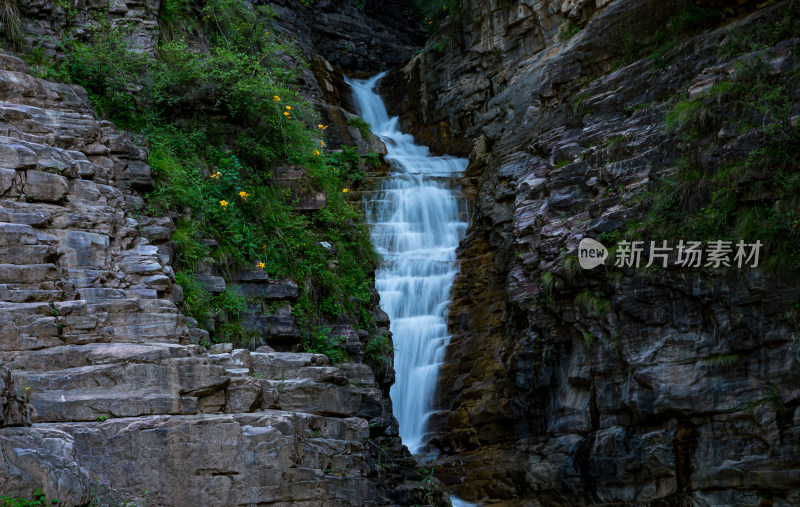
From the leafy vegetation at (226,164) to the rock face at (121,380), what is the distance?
3.25ft

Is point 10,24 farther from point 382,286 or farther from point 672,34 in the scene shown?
point 672,34

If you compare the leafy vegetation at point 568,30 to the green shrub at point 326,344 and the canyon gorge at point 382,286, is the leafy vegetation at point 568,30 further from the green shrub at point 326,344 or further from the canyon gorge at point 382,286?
the green shrub at point 326,344

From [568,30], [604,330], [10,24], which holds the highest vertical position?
[568,30]

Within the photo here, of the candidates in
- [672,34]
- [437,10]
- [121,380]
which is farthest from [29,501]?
[437,10]

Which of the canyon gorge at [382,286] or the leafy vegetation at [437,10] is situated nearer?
the canyon gorge at [382,286]

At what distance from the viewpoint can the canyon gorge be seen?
693 cm

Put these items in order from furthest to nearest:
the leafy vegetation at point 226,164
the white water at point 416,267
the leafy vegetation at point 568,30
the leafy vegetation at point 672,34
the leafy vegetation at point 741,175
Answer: the leafy vegetation at point 568,30, the white water at point 416,267, the leafy vegetation at point 672,34, the leafy vegetation at point 226,164, the leafy vegetation at point 741,175

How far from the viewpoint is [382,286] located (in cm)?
1550

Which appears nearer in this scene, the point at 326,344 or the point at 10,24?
the point at 326,344

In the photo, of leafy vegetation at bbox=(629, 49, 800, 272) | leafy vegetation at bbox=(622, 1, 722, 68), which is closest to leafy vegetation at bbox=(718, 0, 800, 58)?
leafy vegetation at bbox=(629, 49, 800, 272)

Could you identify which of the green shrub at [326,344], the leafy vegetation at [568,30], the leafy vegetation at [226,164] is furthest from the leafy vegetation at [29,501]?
the leafy vegetation at [568,30]

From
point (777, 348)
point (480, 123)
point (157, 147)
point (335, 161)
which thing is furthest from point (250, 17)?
point (777, 348)

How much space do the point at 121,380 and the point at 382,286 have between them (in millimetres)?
9064

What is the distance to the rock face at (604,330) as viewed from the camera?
33.2 feet
